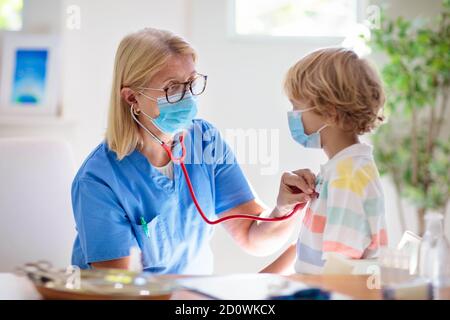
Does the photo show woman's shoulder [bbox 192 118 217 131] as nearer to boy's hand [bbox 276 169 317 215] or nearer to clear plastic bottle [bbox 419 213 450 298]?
boy's hand [bbox 276 169 317 215]

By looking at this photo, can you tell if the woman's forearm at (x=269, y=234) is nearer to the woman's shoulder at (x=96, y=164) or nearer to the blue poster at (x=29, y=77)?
the woman's shoulder at (x=96, y=164)

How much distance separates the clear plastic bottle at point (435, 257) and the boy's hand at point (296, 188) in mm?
217

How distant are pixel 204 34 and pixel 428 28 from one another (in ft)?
3.19

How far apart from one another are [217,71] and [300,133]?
0.39 metres

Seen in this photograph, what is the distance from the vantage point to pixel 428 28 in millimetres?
2137

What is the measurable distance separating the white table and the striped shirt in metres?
0.49

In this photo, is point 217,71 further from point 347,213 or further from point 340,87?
point 347,213

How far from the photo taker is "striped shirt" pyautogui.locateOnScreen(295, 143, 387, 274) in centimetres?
110

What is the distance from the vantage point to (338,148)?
1.19 m

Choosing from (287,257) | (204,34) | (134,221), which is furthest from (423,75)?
(134,221)

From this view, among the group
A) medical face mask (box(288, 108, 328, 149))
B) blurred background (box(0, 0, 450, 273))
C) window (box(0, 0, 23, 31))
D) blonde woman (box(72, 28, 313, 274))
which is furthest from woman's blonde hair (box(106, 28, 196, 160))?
window (box(0, 0, 23, 31))

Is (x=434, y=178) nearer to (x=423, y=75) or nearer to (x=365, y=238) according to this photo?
(x=423, y=75)

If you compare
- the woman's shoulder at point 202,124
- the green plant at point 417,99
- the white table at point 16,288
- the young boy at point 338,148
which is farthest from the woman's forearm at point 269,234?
the green plant at point 417,99

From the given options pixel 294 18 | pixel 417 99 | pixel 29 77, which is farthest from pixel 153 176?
pixel 417 99
